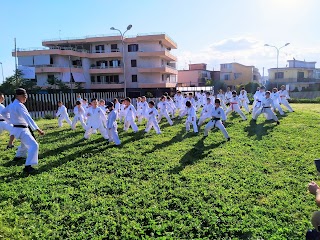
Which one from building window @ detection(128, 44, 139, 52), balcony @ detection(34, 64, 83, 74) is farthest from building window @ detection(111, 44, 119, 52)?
balcony @ detection(34, 64, 83, 74)

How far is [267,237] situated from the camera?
4.09 m

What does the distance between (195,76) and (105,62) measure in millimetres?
19572

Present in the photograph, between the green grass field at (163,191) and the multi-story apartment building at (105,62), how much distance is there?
30.8 metres

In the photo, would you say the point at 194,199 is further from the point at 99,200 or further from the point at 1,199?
the point at 1,199

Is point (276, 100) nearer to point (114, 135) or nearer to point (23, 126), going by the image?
point (114, 135)

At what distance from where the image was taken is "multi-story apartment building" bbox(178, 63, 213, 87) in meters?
54.3

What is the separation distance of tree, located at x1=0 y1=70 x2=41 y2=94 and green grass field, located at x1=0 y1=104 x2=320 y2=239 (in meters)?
27.1

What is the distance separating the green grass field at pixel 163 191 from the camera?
4.37 meters

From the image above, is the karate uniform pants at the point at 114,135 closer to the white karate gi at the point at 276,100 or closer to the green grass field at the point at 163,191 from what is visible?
the green grass field at the point at 163,191

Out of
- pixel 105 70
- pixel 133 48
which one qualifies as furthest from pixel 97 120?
pixel 133 48

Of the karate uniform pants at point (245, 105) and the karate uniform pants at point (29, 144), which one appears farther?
the karate uniform pants at point (245, 105)

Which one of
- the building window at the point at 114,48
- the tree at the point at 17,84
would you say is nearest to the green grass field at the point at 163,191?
the tree at the point at 17,84

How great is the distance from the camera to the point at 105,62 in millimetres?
41375

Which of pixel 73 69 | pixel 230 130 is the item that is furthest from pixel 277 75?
pixel 230 130
